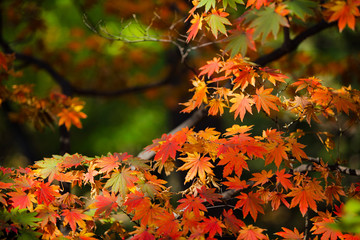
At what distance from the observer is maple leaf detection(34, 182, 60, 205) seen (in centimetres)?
246

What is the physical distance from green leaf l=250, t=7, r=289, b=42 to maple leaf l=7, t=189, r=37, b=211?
1.71 m

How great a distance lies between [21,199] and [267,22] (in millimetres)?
1824

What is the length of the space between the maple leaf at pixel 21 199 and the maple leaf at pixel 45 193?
0.05 metres

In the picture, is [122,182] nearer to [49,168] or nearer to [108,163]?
[108,163]

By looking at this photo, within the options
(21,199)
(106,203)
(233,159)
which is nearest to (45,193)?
(21,199)

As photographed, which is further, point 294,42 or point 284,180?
point 294,42

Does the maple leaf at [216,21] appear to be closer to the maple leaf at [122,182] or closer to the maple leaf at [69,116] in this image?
the maple leaf at [122,182]

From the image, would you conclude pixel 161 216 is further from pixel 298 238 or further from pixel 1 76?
pixel 1 76

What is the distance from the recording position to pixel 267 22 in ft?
6.14

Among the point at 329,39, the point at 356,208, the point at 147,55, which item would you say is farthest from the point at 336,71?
the point at 356,208

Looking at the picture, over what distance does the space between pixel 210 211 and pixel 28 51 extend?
5.65m

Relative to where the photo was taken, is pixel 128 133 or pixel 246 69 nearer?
pixel 246 69

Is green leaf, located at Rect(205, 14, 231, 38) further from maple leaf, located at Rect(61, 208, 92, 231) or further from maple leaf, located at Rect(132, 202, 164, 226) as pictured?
maple leaf, located at Rect(61, 208, 92, 231)

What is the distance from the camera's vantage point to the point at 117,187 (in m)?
2.35
